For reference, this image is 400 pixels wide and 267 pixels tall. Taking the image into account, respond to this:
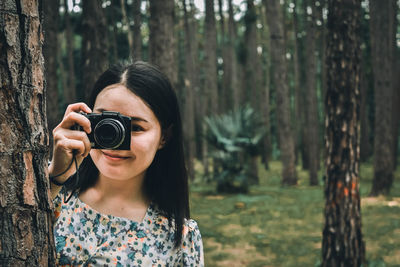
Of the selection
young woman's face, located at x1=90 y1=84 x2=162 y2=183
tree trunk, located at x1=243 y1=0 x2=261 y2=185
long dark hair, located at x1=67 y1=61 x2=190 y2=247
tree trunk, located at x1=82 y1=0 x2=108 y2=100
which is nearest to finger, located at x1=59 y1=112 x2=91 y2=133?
young woman's face, located at x1=90 y1=84 x2=162 y2=183

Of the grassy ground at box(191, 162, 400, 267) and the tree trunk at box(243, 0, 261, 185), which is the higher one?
the tree trunk at box(243, 0, 261, 185)

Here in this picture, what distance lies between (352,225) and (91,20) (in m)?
4.78

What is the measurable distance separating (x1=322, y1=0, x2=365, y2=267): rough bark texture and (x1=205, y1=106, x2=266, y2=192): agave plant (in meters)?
7.77

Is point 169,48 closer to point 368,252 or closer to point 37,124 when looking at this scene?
point 368,252

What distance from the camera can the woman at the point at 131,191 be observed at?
5.85ft

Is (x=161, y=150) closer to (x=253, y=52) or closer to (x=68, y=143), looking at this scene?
(x=68, y=143)

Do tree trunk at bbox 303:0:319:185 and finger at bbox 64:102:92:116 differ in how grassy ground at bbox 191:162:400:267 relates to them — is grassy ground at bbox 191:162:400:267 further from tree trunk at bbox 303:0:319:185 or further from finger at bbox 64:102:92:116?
finger at bbox 64:102:92:116

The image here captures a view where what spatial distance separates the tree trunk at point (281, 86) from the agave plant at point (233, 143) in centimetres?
196

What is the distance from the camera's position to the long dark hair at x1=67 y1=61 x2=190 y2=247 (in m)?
1.92

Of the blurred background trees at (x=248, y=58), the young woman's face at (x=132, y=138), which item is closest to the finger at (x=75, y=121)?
the young woman's face at (x=132, y=138)

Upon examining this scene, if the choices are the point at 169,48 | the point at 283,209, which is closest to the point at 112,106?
the point at 169,48

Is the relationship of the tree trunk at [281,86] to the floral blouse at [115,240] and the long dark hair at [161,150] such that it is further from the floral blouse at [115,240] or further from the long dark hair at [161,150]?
the floral blouse at [115,240]

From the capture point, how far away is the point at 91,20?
6742mm

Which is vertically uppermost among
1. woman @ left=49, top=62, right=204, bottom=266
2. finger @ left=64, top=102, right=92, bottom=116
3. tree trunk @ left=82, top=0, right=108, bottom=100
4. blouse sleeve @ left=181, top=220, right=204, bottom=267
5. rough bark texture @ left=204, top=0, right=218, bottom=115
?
rough bark texture @ left=204, top=0, right=218, bottom=115
